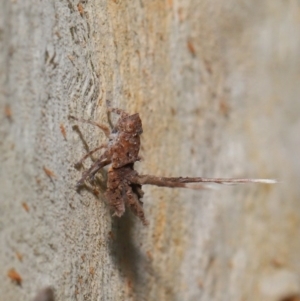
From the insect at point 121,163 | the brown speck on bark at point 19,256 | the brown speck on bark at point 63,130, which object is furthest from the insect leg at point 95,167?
the brown speck on bark at point 19,256

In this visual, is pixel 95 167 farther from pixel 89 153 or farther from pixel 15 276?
pixel 15 276

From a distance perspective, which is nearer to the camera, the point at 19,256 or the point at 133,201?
the point at 19,256

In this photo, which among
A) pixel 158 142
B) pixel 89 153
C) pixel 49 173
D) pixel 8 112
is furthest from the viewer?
pixel 158 142

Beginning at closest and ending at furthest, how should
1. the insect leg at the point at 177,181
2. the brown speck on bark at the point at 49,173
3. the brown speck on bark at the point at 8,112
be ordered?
1. the brown speck on bark at the point at 8,112
2. the brown speck on bark at the point at 49,173
3. the insect leg at the point at 177,181

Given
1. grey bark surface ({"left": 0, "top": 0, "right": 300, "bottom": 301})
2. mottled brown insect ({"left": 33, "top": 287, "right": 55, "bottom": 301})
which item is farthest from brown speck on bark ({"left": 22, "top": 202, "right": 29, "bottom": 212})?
mottled brown insect ({"left": 33, "top": 287, "right": 55, "bottom": 301})

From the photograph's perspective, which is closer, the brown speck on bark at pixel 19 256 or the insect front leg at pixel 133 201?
the brown speck on bark at pixel 19 256

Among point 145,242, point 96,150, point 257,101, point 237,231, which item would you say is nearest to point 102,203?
point 96,150

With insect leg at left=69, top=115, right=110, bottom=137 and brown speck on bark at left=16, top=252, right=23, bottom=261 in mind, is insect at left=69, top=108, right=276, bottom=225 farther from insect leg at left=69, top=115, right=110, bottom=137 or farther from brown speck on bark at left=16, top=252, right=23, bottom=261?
brown speck on bark at left=16, top=252, right=23, bottom=261

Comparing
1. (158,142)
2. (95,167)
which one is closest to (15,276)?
(95,167)

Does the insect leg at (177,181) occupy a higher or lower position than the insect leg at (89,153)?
lower

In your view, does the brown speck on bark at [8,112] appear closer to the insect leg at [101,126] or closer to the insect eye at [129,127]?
the insect leg at [101,126]
